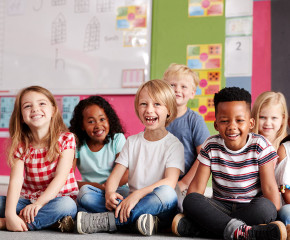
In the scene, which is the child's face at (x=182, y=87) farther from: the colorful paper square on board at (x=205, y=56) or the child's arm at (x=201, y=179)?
the colorful paper square on board at (x=205, y=56)

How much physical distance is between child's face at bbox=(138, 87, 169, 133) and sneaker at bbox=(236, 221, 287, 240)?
59 cm

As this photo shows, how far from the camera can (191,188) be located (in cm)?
137

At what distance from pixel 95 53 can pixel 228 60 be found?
3.26 ft

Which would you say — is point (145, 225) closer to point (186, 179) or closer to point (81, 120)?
point (186, 179)

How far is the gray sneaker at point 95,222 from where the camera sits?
126 cm

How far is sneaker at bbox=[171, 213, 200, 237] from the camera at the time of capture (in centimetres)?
124

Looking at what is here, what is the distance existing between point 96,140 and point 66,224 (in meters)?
0.62

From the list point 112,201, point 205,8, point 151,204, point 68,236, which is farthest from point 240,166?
point 205,8

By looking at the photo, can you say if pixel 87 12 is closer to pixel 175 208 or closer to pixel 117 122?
pixel 117 122

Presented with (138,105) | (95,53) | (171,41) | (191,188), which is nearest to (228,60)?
(171,41)

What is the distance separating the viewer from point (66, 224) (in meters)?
1.30

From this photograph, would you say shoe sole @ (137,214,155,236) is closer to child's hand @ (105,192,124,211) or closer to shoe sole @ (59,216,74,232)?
child's hand @ (105,192,124,211)

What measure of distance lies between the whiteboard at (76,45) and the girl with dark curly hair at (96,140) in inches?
33.3

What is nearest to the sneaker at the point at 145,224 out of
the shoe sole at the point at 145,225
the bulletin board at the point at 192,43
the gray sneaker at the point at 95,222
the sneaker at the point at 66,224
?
the shoe sole at the point at 145,225
